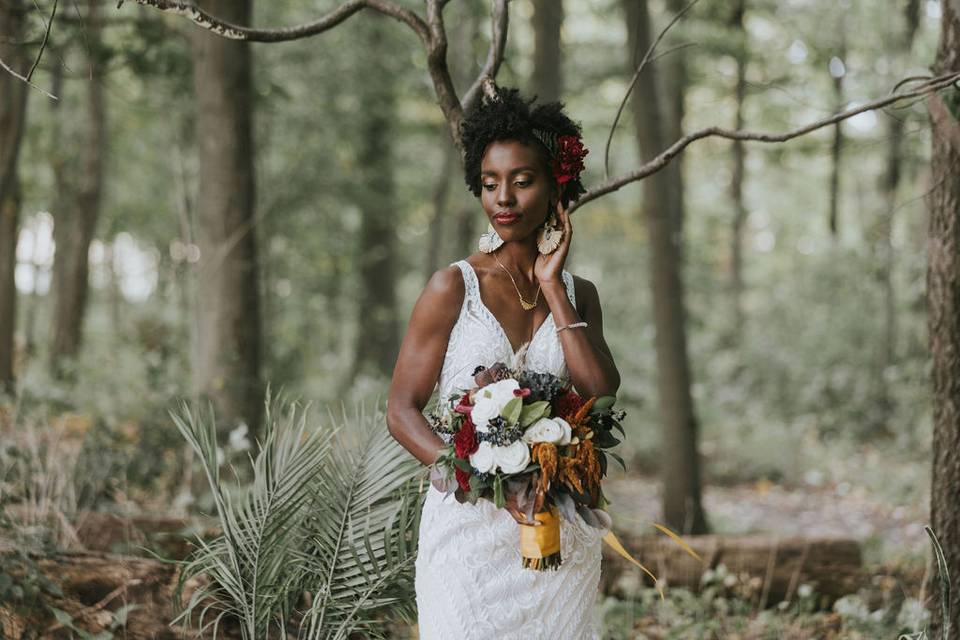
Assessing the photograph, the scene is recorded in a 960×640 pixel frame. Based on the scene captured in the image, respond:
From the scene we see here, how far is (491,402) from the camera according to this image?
275cm

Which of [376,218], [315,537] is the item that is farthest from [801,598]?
[376,218]

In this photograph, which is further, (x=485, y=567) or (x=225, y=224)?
(x=225, y=224)

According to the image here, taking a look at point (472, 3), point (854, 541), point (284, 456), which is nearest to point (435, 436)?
point (284, 456)

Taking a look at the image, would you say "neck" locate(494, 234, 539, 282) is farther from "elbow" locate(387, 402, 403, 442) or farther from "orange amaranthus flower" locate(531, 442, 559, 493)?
"orange amaranthus flower" locate(531, 442, 559, 493)

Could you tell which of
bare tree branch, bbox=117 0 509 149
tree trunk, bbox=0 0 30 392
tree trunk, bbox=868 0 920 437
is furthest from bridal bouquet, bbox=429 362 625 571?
tree trunk, bbox=868 0 920 437

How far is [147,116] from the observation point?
15.3 meters

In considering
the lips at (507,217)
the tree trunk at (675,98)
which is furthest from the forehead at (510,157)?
the tree trunk at (675,98)

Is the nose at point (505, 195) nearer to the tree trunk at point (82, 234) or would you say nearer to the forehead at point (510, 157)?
the forehead at point (510, 157)

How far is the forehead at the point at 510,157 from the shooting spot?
3.16 meters

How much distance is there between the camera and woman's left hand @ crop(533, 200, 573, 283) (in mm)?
3186

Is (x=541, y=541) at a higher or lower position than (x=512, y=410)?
lower

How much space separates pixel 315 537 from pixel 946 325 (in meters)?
3.08

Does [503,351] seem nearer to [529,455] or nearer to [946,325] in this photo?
[529,455]

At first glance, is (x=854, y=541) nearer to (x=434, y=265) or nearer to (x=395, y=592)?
(x=395, y=592)
